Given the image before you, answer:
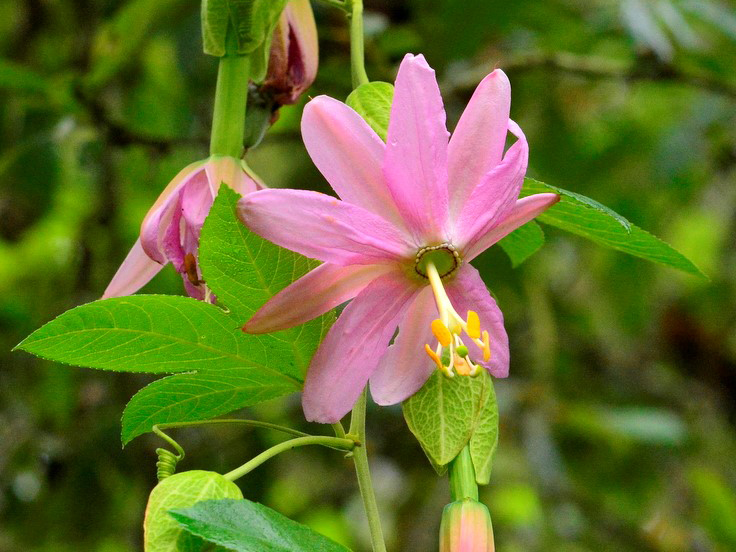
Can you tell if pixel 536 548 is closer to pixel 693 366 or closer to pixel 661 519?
pixel 661 519

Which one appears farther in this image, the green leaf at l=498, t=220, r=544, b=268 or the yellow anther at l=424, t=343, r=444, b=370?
the green leaf at l=498, t=220, r=544, b=268

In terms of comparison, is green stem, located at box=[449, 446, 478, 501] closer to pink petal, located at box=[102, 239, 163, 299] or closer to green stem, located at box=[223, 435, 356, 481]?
green stem, located at box=[223, 435, 356, 481]

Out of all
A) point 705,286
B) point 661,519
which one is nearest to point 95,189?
point 661,519

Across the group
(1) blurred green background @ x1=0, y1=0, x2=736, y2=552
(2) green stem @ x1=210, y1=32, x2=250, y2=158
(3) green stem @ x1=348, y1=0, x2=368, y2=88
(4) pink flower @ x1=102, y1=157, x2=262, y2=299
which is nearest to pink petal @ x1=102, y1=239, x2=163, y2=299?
(4) pink flower @ x1=102, y1=157, x2=262, y2=299

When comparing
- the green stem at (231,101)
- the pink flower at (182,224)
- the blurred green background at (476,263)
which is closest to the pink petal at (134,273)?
the pink flower at (182,224)

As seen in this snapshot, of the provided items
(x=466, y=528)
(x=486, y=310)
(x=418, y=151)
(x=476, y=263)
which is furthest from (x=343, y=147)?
(x=476, y=263)

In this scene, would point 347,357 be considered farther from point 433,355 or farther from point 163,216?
point 163,216
